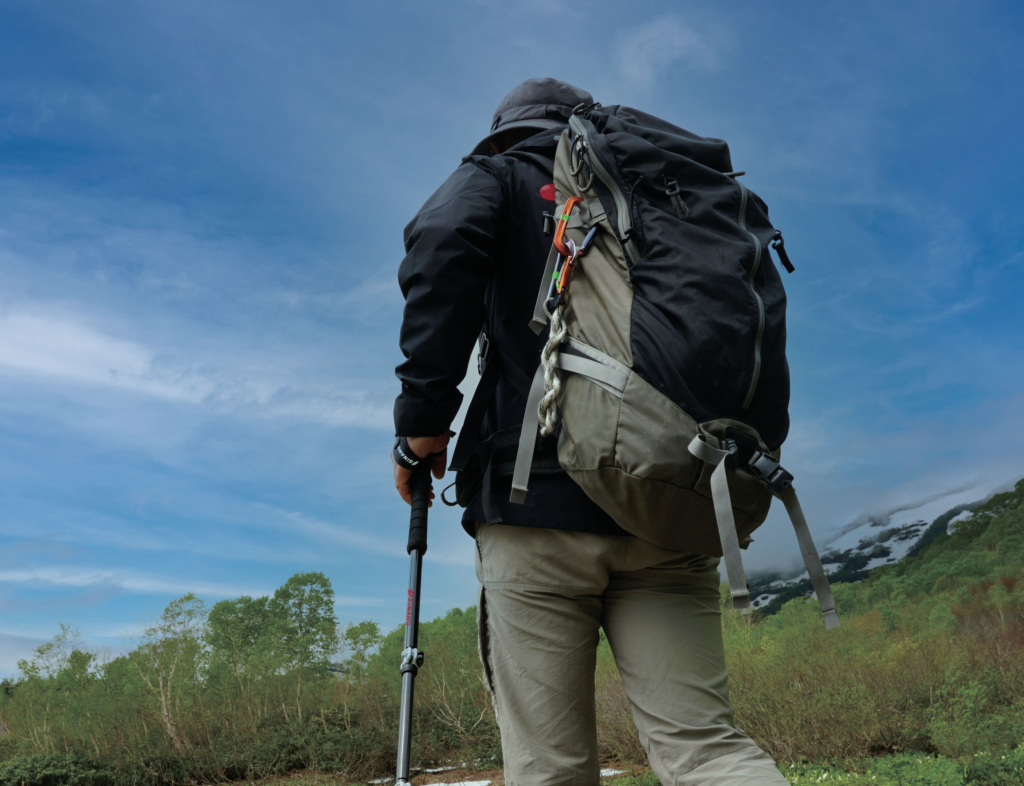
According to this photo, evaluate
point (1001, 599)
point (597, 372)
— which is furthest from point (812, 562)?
point (1001, 599)

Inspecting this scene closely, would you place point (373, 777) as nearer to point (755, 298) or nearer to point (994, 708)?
point (994, 708)

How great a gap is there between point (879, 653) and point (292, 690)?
15.1 ft

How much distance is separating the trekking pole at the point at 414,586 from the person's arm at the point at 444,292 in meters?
0.25

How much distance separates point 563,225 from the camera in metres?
1.62

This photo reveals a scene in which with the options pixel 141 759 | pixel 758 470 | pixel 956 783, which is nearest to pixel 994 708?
pixel 956 783

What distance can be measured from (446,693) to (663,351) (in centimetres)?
511

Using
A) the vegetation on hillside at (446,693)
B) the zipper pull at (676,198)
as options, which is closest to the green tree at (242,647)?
the vegetation on hillside at (446,693)

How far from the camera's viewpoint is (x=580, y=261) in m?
1.59

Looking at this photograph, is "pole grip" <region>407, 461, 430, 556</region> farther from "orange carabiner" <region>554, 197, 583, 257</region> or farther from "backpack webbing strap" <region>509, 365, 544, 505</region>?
"orange carabiner" <region>554, 197, 583, 257</region>

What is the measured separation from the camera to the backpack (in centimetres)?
143

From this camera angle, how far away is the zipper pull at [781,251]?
172 centimetres

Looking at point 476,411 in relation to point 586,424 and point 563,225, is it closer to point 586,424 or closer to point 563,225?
point 586,424

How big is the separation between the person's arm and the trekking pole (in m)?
0.25

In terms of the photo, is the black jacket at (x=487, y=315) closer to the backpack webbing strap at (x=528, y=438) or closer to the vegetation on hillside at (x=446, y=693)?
the backpack webbing strap at (x=528, y=438)
